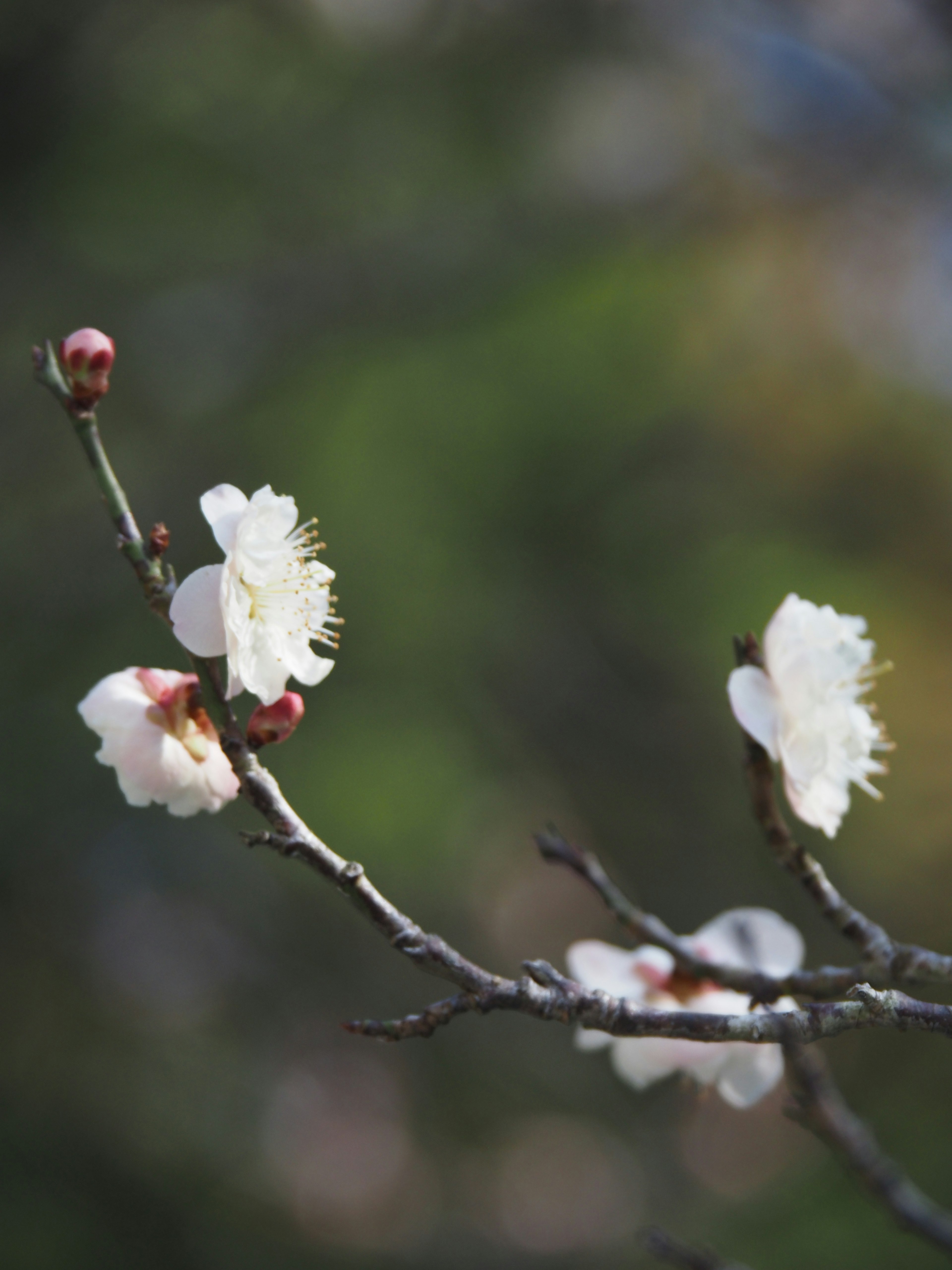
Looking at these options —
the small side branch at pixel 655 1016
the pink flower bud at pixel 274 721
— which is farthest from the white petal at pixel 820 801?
the pink flower bud at pixel 274 721

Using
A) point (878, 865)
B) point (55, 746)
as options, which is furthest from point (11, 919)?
point (878, 865)

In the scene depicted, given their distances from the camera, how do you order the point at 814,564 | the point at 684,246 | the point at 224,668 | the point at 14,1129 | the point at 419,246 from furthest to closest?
the point at 684,246
the point at 814,564
the point at 419,246
the point at 14,1129
the point at 224,668

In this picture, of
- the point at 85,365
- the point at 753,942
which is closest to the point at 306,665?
the point at 85,365

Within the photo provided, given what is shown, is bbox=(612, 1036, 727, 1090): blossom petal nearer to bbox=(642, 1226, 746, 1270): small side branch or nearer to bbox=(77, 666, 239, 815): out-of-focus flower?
bbox=(642, 1226, 746, 1270): small side branch

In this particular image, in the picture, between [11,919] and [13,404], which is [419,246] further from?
[11,919]

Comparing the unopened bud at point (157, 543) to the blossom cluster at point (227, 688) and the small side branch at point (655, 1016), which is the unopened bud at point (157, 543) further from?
the small side branch at point (655, 1016)

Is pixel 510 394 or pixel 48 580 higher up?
pixel 510 394

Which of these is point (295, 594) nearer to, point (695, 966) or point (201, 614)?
point (201, 614)

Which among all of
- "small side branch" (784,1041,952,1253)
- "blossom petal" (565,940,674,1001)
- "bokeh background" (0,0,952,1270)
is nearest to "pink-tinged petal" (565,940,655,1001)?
"blossom petal" (565,940,674,1001)
